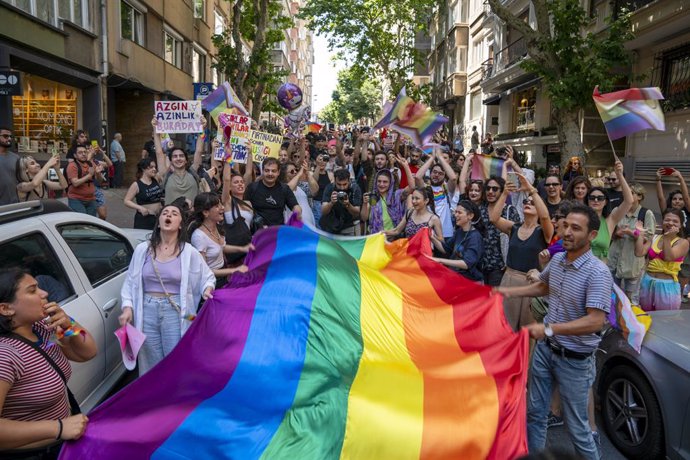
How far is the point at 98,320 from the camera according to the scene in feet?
13.8

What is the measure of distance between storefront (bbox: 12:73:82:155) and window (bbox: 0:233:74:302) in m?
12.2

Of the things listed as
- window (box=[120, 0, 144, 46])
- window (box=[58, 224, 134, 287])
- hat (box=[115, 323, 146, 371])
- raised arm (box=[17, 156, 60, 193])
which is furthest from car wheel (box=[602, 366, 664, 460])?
window (box=[120, 0, 144, 46])

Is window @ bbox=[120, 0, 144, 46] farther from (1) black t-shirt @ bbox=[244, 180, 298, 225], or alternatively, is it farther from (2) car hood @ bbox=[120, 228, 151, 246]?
(2) car hood @ bbox=[120, 228, 151, 246]

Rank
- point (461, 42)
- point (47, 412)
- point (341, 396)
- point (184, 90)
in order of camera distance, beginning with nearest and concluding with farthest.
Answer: point (47, 412) → point (341, 396) → point (184, 90) → point (461, 42)

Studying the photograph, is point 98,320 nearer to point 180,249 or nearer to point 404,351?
point 180,249

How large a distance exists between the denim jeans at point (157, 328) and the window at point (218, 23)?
30.6 m

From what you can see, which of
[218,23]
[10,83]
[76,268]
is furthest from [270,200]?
[218,23]

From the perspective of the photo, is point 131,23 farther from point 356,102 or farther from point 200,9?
point 356,102

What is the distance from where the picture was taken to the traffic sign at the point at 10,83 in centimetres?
1078

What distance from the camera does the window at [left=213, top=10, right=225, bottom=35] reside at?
32.5 meters

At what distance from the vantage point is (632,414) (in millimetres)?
4402

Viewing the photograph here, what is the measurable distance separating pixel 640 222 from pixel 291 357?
486 cm

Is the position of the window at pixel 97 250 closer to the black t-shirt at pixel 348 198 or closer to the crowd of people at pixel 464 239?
the crowd of people at pixel 464 239

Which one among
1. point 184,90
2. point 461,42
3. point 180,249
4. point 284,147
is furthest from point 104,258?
point 461,42
